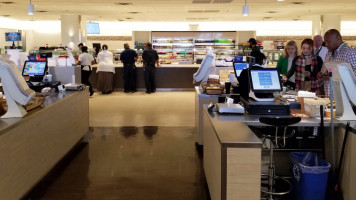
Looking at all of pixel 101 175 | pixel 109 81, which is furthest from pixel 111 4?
pixel 101 175

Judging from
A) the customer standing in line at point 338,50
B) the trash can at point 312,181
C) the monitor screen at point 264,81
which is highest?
the customer standing in line at point 338,50

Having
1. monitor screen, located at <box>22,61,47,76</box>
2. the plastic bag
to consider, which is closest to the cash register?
the plastic bag

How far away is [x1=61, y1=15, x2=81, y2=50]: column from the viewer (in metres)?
14.0

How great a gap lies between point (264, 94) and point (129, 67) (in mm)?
8479

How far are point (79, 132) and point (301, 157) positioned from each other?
3.37 meters

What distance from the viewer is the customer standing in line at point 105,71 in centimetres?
1155

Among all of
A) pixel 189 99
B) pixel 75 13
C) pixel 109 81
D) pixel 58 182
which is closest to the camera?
pixel 58 182

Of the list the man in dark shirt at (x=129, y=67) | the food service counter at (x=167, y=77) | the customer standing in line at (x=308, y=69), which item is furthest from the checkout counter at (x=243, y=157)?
the food service counter at (x=167, y=77)

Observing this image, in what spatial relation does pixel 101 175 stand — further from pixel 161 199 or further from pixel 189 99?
pixel 189 99

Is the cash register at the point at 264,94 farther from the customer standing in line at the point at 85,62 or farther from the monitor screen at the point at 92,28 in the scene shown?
the monitor screen at the point at 92,28

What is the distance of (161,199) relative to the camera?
3727 mm

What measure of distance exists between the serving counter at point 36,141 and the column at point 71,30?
8.96 m

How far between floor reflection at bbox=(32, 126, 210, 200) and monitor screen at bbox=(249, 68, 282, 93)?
1224 mm

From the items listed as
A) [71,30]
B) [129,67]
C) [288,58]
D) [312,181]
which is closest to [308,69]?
[288,58]
